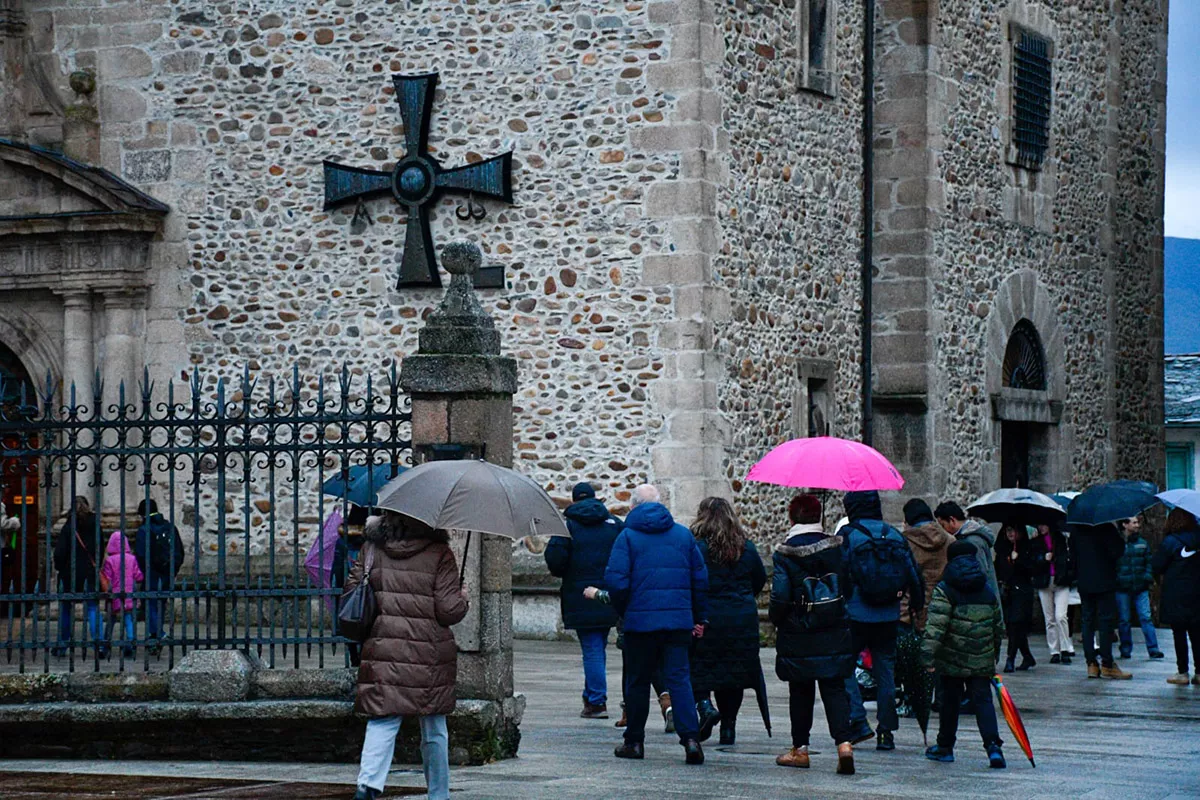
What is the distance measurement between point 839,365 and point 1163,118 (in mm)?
9804

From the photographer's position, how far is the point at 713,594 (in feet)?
40.3

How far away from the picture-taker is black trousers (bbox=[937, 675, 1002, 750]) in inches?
459

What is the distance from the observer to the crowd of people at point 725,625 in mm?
9766

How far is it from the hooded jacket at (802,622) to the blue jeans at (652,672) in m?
0.52

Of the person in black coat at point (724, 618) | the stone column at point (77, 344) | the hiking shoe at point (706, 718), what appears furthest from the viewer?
the stone column at point (77, 344)

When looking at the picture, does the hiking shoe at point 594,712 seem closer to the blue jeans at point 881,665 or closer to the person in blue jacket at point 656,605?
the blue jeans at point 881,665

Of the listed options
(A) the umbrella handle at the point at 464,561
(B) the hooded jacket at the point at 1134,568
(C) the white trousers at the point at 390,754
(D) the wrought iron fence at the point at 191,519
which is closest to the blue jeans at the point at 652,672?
(A) the umbrella handle at the point at 464,561

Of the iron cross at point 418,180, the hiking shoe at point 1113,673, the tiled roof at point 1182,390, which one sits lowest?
the hiking shoe at point 1113,673

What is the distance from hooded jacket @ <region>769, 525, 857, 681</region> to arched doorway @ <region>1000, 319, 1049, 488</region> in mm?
12506

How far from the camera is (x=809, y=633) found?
11.5m

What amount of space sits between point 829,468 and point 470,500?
161 inches

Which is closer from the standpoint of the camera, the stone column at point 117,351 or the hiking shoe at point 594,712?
the hiking shoe at point 594,712

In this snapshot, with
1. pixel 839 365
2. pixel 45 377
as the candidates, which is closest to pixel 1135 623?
pixel 839 365

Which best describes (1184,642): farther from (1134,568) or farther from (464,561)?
(464,561)
